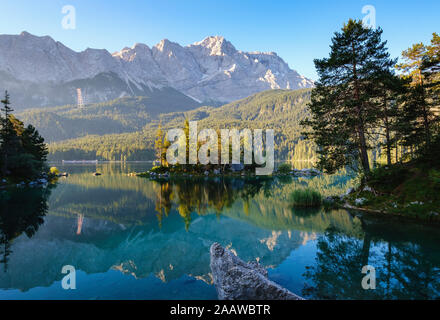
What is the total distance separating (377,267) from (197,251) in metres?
8.29

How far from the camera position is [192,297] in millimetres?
7453

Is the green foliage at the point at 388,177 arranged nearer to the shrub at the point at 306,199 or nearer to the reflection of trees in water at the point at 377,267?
the shrub at the point at 306,199

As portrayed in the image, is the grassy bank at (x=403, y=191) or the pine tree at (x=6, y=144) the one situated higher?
the pine tree at (x=6, y=144)

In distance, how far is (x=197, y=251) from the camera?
1214 centimetres

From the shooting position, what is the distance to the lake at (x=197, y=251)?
7988mm

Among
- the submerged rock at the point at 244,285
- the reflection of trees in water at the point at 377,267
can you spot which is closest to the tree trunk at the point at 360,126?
the reflection of trees in water at the point at 377,267

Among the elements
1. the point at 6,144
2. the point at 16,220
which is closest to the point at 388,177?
the point at 16,220

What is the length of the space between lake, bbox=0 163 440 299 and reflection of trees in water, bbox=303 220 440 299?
37 mm

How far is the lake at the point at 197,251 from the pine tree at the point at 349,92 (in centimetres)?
660

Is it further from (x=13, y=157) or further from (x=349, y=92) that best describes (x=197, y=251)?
(x=13, y=157)

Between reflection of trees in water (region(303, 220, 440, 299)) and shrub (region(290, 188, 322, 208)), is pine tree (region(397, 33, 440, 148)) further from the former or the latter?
reflection of trees in water (region(303, 220, 440, 299))

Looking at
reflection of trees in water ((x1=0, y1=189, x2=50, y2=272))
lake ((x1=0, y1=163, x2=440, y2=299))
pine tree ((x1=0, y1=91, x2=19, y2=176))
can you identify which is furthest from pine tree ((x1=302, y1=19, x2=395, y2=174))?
pine tree ((x1=0, y1=91, x2=19, y2=176))
